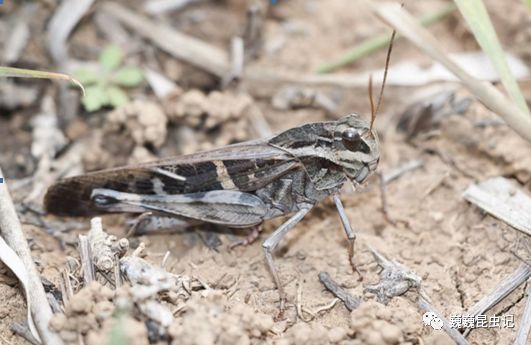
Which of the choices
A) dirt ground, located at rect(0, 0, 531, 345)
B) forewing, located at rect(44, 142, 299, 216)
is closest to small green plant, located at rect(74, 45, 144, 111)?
dirt ground, located at rect(0, 0, 531, 345)

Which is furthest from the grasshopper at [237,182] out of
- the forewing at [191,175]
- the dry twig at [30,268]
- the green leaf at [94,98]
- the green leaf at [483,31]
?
the green leaf at [94,98]

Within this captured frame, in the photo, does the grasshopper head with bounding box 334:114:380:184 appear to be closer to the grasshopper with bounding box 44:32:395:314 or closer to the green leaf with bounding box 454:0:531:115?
the grasshopper with bounding box 44:32:395:314

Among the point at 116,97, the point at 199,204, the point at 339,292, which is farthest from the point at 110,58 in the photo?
the point at 339,292

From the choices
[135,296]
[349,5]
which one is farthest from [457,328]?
[349,5]

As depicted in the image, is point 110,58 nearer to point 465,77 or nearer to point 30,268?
point 30,268

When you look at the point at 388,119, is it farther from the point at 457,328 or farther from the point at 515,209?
the point at 457,328

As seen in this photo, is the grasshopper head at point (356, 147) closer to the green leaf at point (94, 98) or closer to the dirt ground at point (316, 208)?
the dirt ground at point (316, 208)
